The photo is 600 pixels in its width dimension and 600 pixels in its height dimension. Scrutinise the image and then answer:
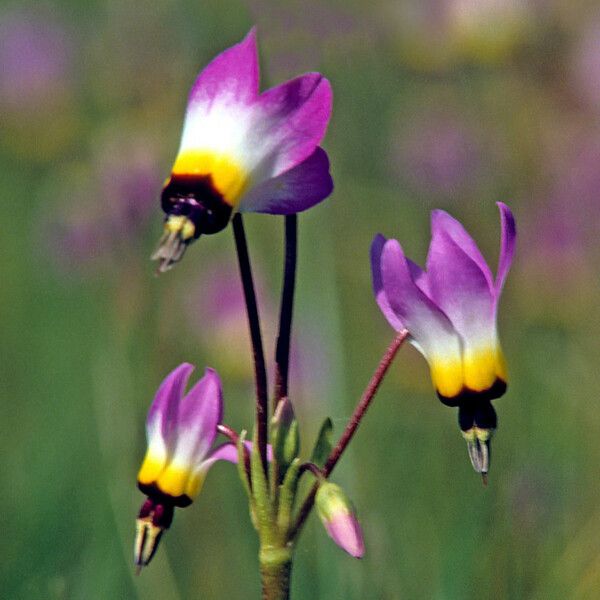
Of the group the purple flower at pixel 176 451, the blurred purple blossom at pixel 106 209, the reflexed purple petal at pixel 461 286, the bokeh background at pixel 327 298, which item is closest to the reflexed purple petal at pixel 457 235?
the reflexed purple petal at pixel 461 286

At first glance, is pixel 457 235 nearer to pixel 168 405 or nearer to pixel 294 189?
pixel 294 189

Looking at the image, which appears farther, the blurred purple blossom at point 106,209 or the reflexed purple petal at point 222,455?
the blurred purple blossom at point 106,209

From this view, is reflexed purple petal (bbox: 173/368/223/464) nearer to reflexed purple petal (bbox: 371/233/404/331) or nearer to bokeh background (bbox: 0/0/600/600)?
reflexed purple petal (bbox: 371/233/404/331)

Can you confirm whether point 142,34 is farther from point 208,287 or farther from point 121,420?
point 121,420

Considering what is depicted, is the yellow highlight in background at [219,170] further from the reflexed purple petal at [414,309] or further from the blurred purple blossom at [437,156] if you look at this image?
the blurred purple blossom at [437,156]

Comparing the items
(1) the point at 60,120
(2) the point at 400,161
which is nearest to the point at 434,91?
(2) the point at 400,161

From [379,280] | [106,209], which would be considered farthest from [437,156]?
[379,280]
